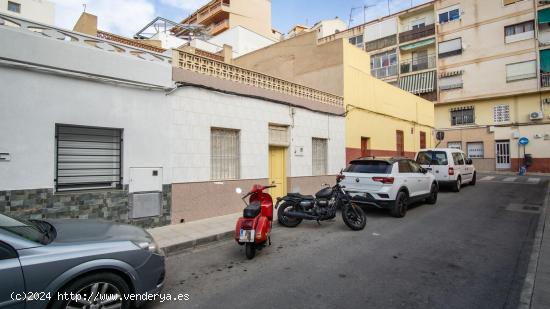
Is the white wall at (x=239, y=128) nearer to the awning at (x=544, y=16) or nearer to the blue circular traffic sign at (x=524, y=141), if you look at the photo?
the blue circular traffic sign at (x=524, y=141)

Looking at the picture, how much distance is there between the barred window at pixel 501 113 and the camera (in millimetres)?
24547

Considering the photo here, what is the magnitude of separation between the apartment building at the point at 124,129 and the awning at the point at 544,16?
25281 mm

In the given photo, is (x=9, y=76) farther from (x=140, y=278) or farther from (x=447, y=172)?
(x=447, y=172)

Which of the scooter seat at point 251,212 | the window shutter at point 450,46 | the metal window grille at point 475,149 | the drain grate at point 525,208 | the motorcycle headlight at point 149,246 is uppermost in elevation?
the window shutter at point 450,46

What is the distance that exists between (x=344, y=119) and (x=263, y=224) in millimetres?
8715

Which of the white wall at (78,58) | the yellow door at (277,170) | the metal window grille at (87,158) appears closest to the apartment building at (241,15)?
the yellow door at (277,170)

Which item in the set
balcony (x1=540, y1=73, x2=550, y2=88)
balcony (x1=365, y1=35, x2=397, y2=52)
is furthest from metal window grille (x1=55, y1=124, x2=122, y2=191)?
balcony (x1=365, y1=35, x2=397, y2=52)

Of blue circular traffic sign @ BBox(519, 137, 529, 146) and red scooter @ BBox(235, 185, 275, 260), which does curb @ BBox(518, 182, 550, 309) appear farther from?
blue circular traffic sign @ BBox(519, 137, 529, 146)

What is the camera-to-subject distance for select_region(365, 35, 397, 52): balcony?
30.2 metres

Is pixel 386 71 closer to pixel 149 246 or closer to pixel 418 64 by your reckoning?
pixel 418 64

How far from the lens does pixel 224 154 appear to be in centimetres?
830

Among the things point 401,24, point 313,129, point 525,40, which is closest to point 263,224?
point 313,129

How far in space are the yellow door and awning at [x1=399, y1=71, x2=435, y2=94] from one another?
75.9ft

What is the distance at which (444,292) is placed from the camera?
367 centimetres
